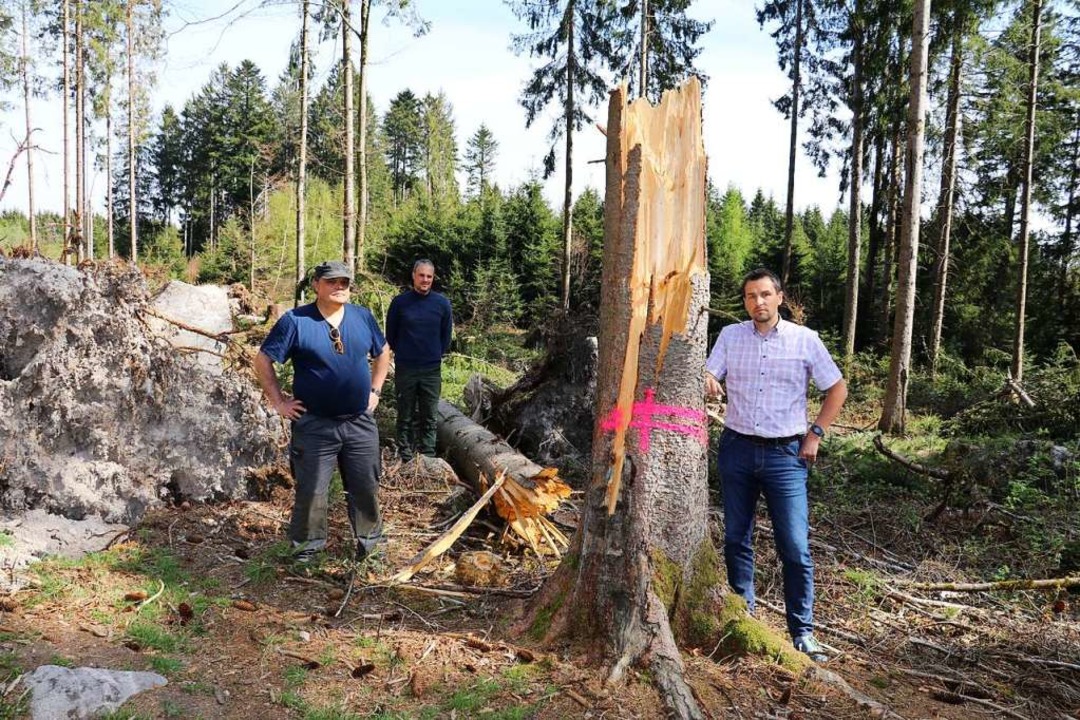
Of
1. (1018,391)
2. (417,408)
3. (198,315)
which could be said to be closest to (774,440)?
(417,408)

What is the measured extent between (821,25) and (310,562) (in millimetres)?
23957

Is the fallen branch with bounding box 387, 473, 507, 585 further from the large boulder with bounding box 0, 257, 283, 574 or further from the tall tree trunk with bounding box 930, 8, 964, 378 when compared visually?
the tall tree trunk with bounding box 930, 8, 964, 378

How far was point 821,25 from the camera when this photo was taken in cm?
2230

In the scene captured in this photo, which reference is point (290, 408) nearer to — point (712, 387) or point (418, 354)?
point (712, 387)

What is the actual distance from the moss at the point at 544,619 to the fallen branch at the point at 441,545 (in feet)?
3.78

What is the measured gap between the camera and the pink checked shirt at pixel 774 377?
11.7 feet

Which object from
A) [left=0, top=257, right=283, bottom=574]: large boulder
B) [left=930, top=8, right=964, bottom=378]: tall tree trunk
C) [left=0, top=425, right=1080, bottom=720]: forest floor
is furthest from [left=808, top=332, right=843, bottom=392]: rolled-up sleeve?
[left=930, top=8, right=964, bottom=378]: tall tree trunk

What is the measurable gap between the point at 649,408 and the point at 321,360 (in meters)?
2.10

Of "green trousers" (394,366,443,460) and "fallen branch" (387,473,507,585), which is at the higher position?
"green trousers" (394,366,443,460)

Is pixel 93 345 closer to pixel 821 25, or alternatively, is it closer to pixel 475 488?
pixel 475 488

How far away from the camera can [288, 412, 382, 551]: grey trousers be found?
14.3ft

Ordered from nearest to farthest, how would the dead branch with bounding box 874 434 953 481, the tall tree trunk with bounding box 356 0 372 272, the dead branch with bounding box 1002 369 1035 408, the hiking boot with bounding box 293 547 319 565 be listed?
1. the hiking boot with bounding box 293 547 319 565
2. the dead branch with bounding box 874 434 953 481
3. the dead branch with bounding box 1002 369 1035 408
4. the tall tree trunk with bounding box 356 0 372 272

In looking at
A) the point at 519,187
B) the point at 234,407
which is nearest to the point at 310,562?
the point at 234,407

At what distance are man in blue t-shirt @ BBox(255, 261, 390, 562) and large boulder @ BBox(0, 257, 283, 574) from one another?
155 cm
